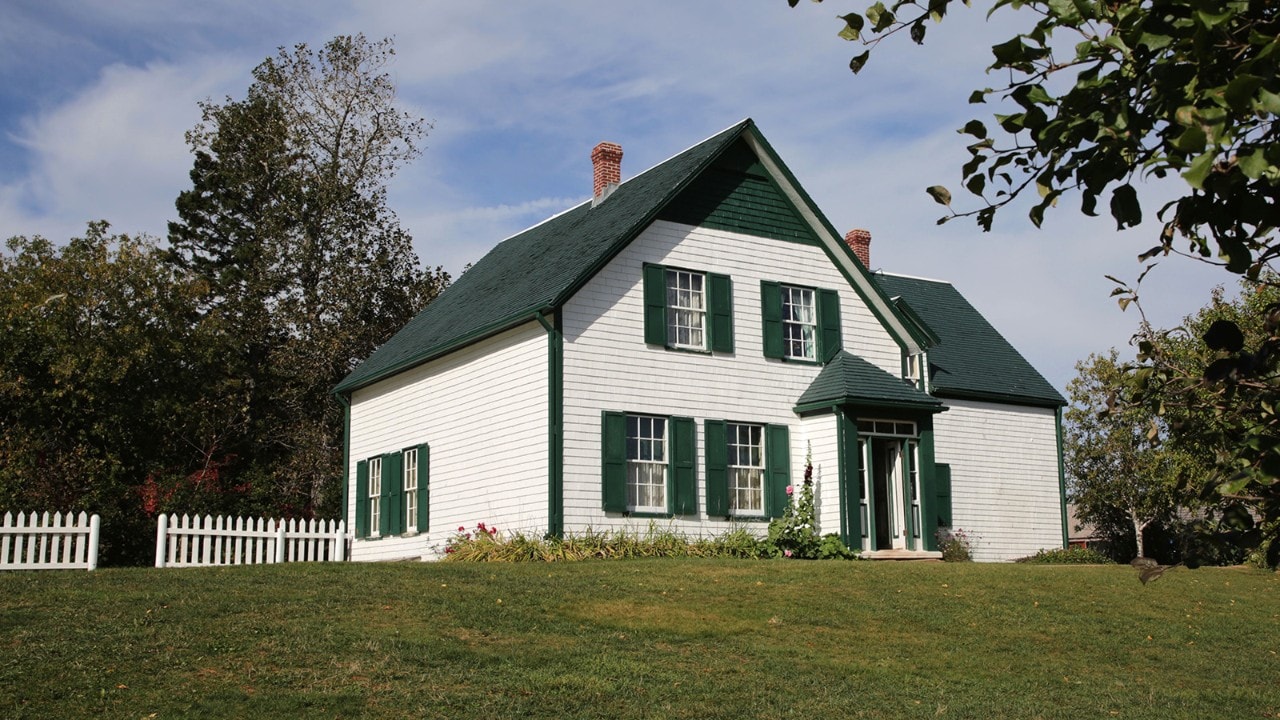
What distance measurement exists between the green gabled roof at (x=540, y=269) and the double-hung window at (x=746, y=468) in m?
3.46

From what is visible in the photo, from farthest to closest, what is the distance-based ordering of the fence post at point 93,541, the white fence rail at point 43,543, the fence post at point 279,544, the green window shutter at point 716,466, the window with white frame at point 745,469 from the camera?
the window with white frame at point 745,469 → the green window shutter at point 716,466 → the fence post at point 279,544 → the fence post at point 93,541 → the white fence rail at point 43,543

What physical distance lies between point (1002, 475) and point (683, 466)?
9.10 meters

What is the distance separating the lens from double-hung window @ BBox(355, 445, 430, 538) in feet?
74.0

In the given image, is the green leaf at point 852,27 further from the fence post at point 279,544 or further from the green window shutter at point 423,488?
the green window shutter at point 423,488

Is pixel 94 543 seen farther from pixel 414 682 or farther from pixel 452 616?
pixel 414 682

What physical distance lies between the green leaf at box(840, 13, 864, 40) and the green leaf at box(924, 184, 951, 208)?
0.65m

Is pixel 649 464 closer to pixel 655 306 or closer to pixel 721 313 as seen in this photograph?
pixel 655 306

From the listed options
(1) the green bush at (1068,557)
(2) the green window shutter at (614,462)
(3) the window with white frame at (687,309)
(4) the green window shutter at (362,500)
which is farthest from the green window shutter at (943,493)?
(4) the green window shutter at (362,500)

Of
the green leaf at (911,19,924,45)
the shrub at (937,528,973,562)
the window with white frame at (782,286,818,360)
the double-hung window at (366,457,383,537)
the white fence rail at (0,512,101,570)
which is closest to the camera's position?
the green leaf at (911,19,924,45)

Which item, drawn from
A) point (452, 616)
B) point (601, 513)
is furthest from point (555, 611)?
point (601, 513)

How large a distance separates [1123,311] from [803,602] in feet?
33.5

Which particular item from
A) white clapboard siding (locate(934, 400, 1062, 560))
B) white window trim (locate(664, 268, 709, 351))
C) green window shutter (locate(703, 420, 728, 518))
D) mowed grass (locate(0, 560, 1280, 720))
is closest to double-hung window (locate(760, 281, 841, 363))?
white window trim (locate(664, 268, 709, 351))

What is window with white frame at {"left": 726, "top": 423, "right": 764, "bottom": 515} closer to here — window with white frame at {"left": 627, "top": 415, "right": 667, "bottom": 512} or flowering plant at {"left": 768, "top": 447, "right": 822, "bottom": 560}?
flowering plant at {"left": 768, "top": 447, "right": 822, "bottom": 560}

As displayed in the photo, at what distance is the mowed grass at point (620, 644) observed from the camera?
8.95m
